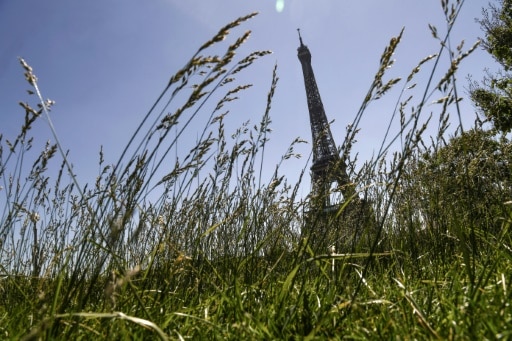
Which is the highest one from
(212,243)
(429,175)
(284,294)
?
(429,175)

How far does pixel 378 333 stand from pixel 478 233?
1.98m

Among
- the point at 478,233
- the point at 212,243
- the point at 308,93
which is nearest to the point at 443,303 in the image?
the point at 478,233

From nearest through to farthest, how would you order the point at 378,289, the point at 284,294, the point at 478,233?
the point at 284,294, the point at 378,289, the point at 478,233

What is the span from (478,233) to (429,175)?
60 cm

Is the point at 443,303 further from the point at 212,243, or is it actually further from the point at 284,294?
the point at 212,243

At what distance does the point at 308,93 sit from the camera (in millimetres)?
26484

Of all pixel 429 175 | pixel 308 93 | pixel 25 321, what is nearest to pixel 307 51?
pixel 308 93

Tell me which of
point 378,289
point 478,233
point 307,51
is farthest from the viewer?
point 307,51

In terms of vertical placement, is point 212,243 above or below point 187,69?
below

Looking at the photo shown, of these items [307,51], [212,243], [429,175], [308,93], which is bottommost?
[212,243]

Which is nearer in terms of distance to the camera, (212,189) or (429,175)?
(212,189)

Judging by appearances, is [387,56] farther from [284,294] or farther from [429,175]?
[429,175]

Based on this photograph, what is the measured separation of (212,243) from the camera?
9.66 ft

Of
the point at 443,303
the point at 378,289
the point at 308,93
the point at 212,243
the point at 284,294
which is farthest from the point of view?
the point at 308,93
